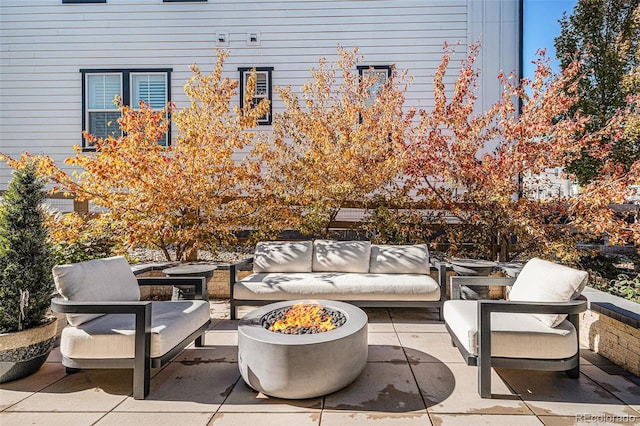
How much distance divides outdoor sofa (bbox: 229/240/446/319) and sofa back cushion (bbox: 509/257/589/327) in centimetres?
126

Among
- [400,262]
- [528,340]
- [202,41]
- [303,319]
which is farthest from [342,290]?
[202,41]

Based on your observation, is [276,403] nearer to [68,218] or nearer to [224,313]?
[224,313]

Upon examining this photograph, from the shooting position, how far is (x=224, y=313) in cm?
479

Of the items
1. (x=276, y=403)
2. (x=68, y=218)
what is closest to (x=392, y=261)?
(x=276, y=403)

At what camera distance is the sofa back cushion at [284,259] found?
488cm

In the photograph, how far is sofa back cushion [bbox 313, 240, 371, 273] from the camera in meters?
4.84

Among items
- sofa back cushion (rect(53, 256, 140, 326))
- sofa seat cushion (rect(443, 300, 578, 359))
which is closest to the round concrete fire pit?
sofa seat cushion (rect(443, 300, 578, 359))

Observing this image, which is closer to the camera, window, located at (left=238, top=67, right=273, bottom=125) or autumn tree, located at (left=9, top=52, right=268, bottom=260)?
autumn tree, located at (left=9, top=52, right=268, bottom=260)

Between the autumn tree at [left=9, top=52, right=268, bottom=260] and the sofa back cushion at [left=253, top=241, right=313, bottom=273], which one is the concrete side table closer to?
the sofa back cushion at [left=253, top=241, right=313, bottom=273]

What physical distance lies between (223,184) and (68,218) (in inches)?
84.8

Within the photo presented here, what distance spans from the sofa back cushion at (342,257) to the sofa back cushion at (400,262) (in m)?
0.13

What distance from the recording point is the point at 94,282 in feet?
9.70

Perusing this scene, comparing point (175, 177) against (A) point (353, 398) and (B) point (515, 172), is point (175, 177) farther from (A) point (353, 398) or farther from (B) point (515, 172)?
(B) point (515, 172)

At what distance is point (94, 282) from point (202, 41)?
263 inches
